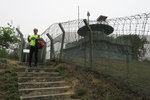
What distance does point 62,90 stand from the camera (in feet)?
19.9

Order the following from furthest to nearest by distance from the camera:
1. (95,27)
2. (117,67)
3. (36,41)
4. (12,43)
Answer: (12,43) < (95,27) < (36,41) < (117,67)

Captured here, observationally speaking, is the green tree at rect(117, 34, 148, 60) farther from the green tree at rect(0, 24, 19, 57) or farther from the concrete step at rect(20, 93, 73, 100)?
the green tree at rect(0, 24, 19, 57)

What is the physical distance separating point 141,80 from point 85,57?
243 centimetres

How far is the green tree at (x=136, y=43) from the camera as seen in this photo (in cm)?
535

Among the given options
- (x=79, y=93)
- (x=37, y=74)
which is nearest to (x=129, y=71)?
(x=79, y=93)

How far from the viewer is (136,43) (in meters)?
5.68

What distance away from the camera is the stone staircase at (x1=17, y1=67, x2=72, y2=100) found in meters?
5.51

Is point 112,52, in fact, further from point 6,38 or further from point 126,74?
point 6,38

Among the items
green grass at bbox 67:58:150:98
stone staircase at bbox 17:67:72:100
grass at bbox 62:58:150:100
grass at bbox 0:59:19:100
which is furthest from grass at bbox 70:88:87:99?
grass at bbox 0:59:19:100

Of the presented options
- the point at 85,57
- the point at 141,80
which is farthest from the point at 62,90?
the point at 141,80

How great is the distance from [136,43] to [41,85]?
10.4 ft

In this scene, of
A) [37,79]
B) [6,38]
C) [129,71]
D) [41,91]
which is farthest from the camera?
[6,38]

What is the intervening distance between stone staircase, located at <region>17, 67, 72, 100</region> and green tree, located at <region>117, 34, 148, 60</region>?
2.24 m

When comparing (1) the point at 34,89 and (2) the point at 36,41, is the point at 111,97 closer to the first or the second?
(1) the point at 34,89
